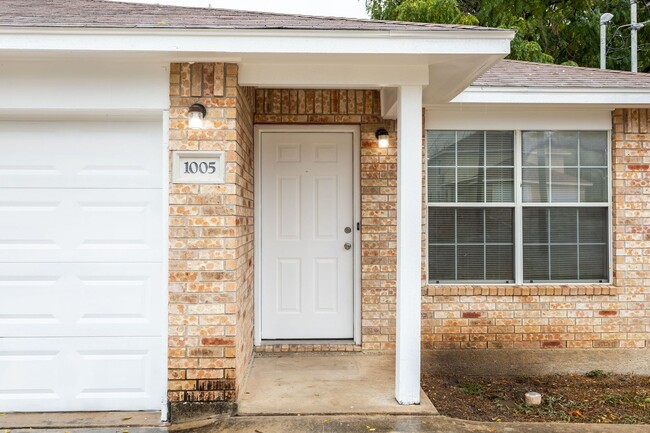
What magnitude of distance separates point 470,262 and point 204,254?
110 inches

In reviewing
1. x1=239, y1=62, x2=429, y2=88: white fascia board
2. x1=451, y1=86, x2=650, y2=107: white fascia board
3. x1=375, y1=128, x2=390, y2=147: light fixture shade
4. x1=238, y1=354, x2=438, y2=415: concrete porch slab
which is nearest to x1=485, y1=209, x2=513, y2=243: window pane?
x1=451, y1=86, x2=650, y2=107: white fascia board

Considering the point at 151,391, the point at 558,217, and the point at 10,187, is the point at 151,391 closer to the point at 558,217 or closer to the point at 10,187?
the point at 10,187

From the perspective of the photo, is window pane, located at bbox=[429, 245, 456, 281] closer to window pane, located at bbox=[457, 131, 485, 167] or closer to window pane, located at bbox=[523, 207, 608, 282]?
window pane, located at bbox=[523, 207, 608, 282]

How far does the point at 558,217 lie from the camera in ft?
16.3

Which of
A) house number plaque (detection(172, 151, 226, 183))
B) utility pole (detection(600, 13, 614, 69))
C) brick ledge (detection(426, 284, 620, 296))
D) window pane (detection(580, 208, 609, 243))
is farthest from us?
utility pole (detection(600, 13, 614, 69))

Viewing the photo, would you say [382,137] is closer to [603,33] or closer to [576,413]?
[576,413]

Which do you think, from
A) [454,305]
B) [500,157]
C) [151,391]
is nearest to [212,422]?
[151,391]

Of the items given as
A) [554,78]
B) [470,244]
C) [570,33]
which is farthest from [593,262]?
[570,33]

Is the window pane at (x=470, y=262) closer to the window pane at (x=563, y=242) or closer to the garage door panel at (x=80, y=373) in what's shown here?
the window pane at (x=563, y=242)

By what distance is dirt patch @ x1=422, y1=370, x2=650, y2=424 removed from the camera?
380cm

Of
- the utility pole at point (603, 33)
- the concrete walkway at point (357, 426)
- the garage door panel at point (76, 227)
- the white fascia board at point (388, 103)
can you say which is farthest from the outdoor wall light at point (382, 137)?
the utility pole at point (603, 33)

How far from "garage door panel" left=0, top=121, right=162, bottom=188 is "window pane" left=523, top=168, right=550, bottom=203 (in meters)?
3.53

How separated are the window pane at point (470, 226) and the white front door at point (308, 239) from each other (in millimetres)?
1098

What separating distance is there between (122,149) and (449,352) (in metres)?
3.53
